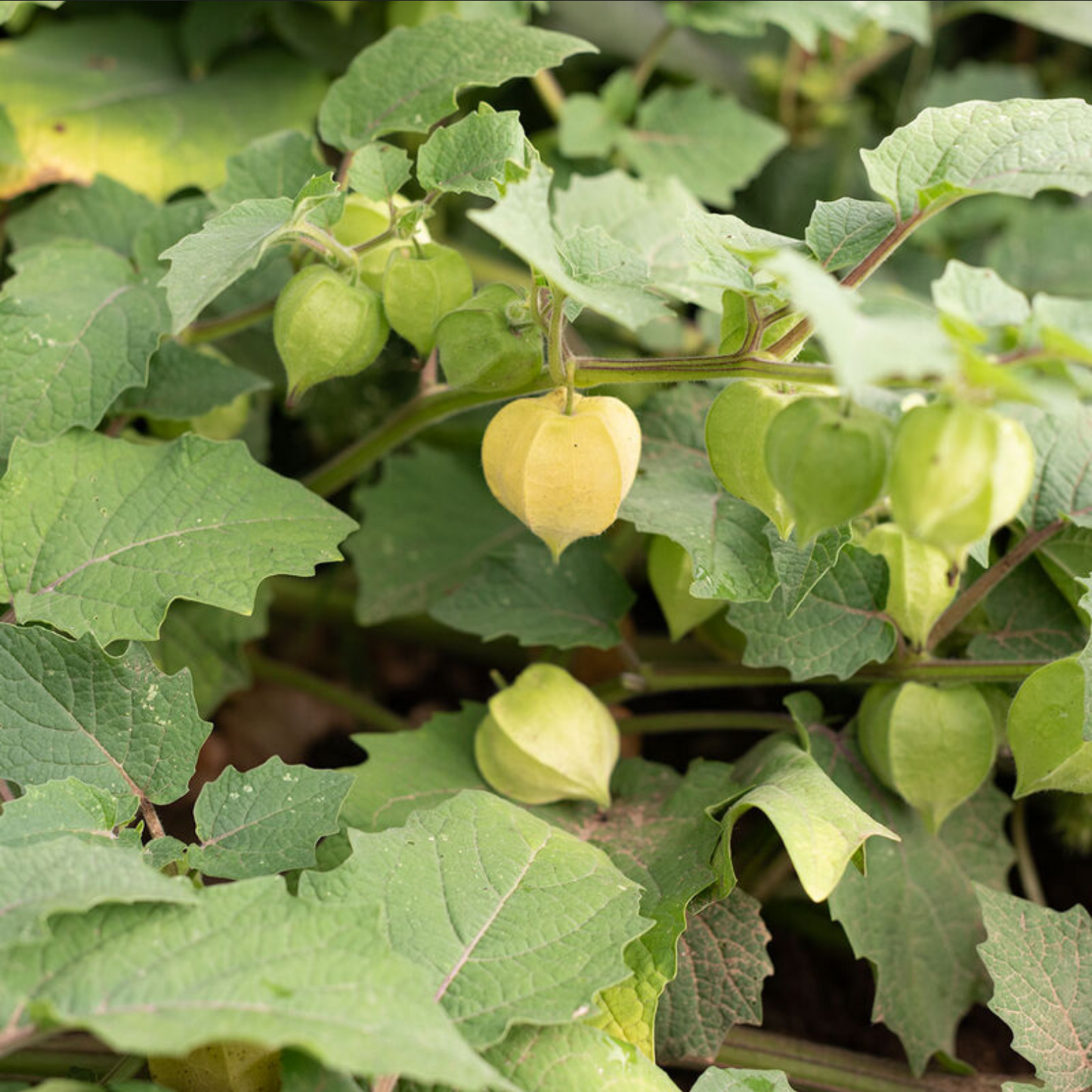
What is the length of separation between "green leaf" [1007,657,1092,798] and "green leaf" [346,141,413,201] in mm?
475

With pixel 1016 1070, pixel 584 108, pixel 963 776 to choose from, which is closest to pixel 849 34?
pixel 584 108

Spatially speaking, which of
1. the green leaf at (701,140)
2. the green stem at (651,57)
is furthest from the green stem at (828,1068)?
the green stem at (651,57)

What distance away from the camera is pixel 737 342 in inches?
25.1

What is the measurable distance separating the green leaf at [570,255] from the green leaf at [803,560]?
6.2 inches

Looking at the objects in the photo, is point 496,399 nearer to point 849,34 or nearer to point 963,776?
point 963,776

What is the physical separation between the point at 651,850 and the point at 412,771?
0.16 metres

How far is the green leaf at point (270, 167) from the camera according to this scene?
79 centimetres

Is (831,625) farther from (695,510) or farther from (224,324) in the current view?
(224,324)

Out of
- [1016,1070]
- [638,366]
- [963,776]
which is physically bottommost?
[1016,1070]

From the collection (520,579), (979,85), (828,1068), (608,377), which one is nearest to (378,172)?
(608,377)

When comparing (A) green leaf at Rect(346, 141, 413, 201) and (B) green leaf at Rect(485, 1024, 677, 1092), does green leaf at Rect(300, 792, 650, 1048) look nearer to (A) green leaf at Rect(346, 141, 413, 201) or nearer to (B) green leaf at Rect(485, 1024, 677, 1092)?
(B) green leaf at Rect(485, 1024, 677, 1092)

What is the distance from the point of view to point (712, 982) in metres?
0.69

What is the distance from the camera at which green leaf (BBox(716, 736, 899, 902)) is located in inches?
22.7

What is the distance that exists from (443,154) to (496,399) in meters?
0.14
